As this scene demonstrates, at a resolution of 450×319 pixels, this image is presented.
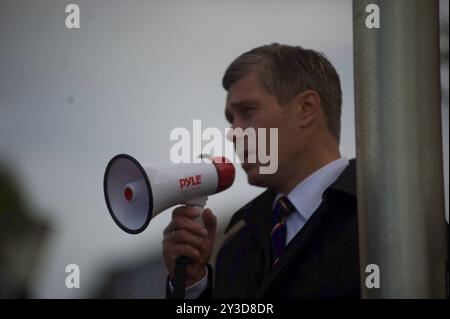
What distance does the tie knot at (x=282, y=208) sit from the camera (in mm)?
2934

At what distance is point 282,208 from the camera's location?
296 cm

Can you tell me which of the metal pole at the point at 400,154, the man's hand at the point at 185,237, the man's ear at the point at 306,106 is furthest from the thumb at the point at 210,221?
the metal pole at the point at 400,154

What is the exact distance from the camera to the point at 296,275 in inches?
107

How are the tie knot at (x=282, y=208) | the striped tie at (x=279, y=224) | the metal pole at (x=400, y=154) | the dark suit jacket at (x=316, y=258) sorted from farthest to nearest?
the tie knot at (x=282, y=208)
the striped tie at (x=279, y=224)
the dark suit jacket at (x=316, y=258)
the metal pole at (x=400, y=154)

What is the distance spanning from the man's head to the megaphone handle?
0.95 ft

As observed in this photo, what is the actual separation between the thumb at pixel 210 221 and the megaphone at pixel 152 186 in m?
0.09

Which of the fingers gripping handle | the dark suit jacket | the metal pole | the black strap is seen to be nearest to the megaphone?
the fingers gripping handle

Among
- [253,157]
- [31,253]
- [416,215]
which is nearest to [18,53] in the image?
[31,253]

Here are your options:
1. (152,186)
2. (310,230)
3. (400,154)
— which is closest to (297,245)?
(310,230)

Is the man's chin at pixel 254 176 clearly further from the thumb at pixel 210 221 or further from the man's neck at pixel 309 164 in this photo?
the thumb at pixel 210 221

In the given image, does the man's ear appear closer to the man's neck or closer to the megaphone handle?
the man's neck

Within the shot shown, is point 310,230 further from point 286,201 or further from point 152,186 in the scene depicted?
point 152,186

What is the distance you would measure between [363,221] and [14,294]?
6.18 ft

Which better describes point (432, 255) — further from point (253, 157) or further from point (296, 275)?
point (253, 157)
